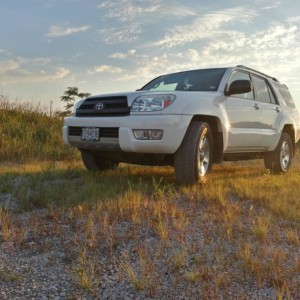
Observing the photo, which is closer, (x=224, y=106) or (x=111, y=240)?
(x=111, y=240)

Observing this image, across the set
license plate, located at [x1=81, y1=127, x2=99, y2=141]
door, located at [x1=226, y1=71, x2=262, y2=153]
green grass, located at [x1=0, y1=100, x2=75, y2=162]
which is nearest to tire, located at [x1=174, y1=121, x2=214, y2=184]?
door, located at [x1=226, y1=71, x2=262, y2=153]

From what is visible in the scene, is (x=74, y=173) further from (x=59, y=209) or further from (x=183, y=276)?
(x=183, y=276)

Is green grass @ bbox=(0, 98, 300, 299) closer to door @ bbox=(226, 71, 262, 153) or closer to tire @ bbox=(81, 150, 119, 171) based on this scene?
tire @ bbox=(81, 150, 119, 171)

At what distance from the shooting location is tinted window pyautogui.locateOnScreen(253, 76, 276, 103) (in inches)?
271

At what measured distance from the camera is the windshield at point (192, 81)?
583cm

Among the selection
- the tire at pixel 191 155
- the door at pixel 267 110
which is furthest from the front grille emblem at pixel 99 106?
the door at pixel 267 110

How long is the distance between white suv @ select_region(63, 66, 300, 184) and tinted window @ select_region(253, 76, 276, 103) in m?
0.02

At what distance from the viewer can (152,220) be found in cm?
363

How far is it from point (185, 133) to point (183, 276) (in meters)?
2.60

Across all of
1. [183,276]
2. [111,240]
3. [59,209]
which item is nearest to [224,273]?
[183,276]

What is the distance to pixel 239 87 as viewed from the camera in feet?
18.6

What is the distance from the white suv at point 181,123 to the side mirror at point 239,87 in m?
0.01

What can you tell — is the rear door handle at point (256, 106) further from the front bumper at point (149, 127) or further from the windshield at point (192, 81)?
the front bumper at point (149, 127)

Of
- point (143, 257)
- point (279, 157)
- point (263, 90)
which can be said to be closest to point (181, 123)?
point (143, 257)
